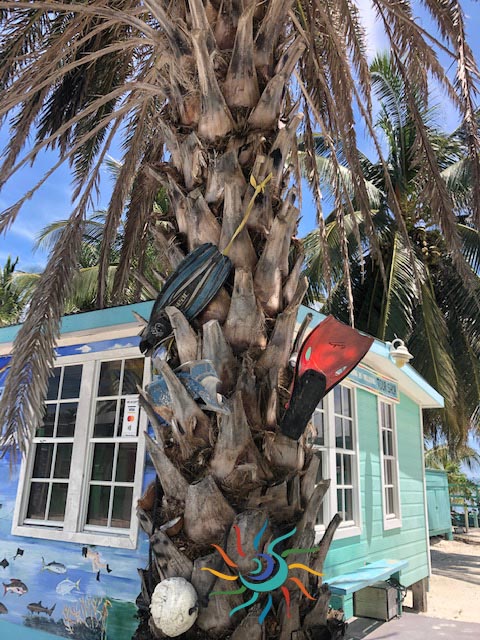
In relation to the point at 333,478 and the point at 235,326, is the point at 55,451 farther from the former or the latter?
the point at 235,326

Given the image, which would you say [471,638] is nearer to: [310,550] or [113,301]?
[310,550]

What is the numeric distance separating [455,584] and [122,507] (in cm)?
992

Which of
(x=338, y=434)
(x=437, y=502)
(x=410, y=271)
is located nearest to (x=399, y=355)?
(x=338, y=434)

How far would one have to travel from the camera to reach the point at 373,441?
25.7ft

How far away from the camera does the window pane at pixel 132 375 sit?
18.0 feet

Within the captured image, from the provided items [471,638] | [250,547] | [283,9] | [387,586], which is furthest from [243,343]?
[387,586]

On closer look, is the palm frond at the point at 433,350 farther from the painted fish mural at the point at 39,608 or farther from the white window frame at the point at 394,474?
the painted fish mural at the point at 39,608

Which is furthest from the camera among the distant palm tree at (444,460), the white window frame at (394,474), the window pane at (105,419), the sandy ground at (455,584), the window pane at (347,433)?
the distant palm tree at (444,460)

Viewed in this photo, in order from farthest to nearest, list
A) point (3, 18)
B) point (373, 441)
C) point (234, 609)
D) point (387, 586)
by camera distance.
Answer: point (373, 441) → point (387, 586) → point (3, 18) → point (234, 609)

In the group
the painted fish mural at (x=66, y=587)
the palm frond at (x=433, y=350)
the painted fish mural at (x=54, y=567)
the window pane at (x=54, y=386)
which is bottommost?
the painted fish mural at (x=66, y=587)

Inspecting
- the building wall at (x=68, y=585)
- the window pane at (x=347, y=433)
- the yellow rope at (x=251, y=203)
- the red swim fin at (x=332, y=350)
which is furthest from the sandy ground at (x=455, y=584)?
the yellow rope at (x=251, y=203)

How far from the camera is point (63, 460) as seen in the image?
5.78 m

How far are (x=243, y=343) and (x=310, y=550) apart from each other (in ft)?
3.61

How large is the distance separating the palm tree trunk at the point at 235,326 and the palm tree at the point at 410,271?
11.3 metres
